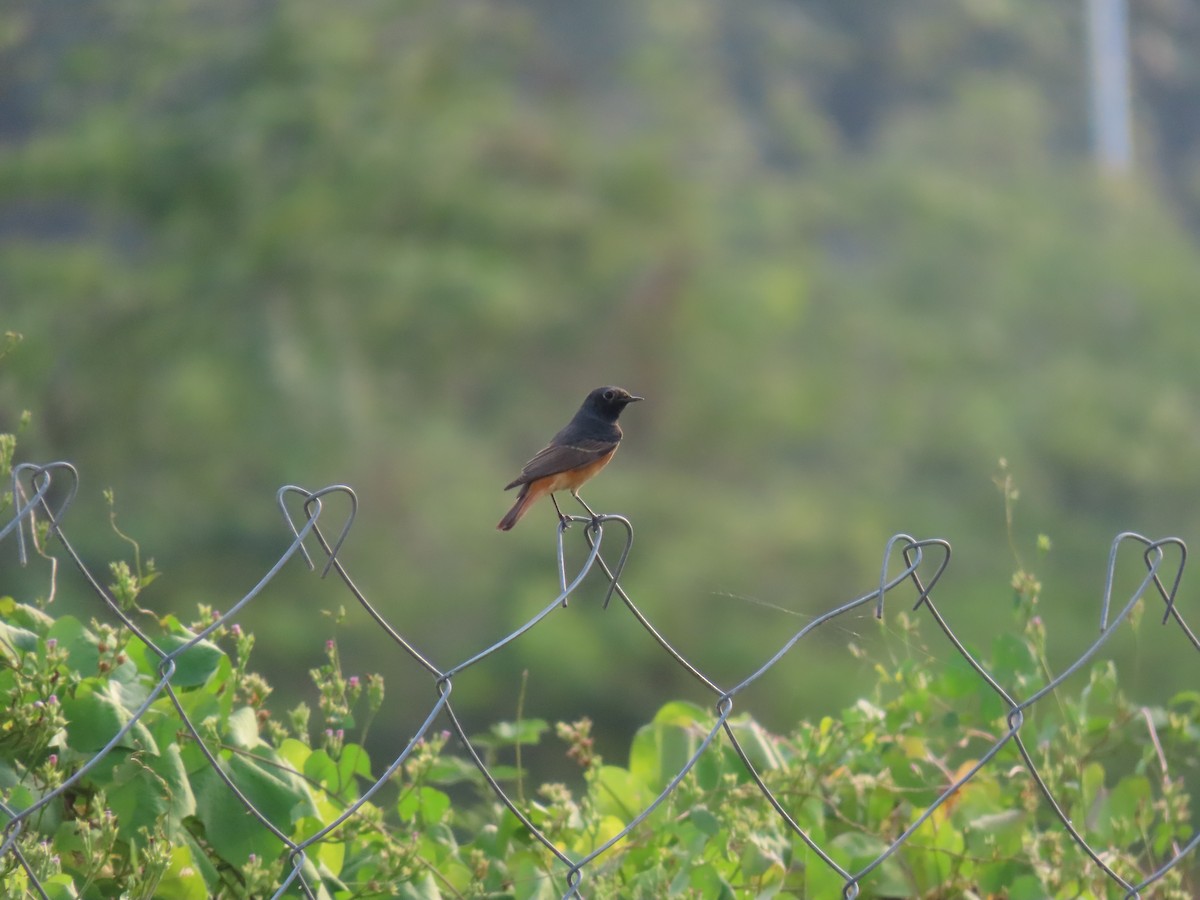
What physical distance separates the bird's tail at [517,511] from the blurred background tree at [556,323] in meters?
3.59

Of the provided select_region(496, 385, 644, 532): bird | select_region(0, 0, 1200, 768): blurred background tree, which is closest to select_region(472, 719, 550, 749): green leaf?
select_region(496, 385, 644, 532): bird

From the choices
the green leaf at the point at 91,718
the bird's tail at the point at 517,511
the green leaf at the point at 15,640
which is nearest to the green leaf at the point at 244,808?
the green leaf at the point at 91,718

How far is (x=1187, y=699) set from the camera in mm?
2258

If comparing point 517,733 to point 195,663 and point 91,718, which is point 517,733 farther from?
point 91,718

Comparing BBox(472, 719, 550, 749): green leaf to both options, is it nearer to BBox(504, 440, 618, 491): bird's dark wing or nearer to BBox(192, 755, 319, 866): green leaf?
BBox(192, 755, 319, 866): green leaf

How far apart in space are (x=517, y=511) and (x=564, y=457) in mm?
225

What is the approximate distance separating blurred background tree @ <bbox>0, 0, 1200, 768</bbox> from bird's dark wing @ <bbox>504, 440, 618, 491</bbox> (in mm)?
3645

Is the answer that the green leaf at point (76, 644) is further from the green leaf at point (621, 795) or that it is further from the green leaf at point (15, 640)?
the green leaf at point (621, 795)

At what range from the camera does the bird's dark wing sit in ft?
11.4

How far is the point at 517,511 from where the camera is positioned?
11.1ft

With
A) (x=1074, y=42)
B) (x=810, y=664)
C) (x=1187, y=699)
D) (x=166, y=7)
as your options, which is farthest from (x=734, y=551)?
(x=1074, y=42)

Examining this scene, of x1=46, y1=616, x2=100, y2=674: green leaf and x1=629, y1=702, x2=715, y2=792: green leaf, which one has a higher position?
x1=46, y1=616, x2=100, y2=674: green leaf

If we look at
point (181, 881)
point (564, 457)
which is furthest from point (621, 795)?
point (564, 457)

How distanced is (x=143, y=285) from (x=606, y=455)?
710 cm
